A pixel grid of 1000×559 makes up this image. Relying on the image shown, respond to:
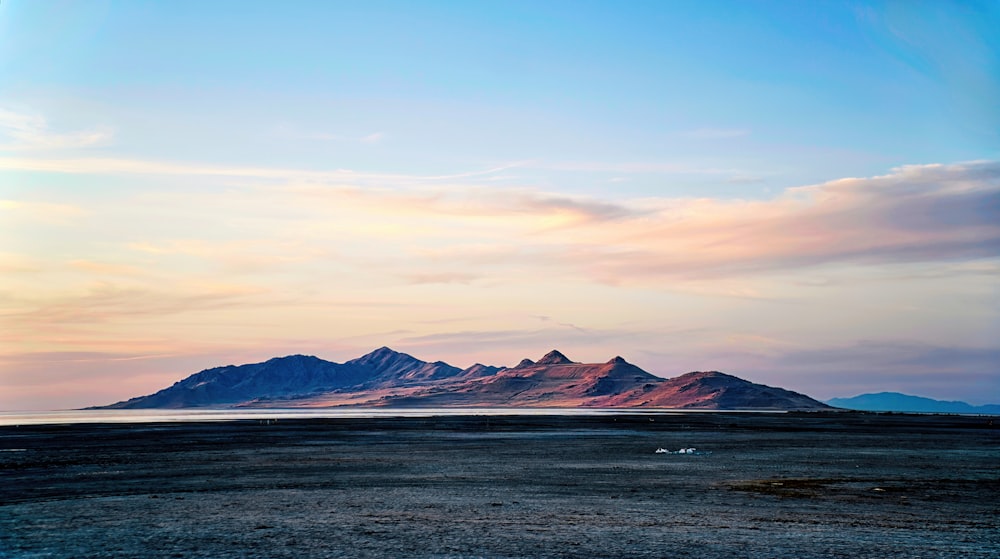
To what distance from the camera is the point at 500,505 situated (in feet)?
85.3

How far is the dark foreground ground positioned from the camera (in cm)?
1888

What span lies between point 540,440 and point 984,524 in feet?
151

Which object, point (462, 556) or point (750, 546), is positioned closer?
point (462, 556)

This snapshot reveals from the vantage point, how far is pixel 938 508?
25562 mm

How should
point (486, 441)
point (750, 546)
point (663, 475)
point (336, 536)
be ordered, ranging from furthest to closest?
point (486, 441) < point (663, 475) < point (336, 536) < point (750, 546)

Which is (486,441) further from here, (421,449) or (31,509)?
(31,509)

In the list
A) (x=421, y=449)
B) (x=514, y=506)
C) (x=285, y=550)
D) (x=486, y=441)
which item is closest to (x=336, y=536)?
(x=285, y=550)

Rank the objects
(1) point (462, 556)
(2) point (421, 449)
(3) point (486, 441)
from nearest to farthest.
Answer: (1) point (462, 556), (2) point (421, 449), (3) point (486, 441)

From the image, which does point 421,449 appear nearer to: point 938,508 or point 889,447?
point 889,447

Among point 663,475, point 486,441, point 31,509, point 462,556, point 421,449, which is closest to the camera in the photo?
point 462,556

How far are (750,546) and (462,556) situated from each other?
618 cm

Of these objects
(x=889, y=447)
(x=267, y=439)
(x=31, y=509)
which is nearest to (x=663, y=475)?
(x=31, y=509)

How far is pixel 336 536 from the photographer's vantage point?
20.2 m

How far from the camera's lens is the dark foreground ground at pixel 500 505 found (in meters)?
18.9
